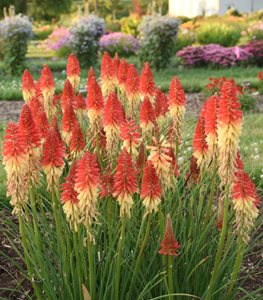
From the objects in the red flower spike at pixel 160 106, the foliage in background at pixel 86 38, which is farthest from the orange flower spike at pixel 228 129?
the foliage in background at pixel 86 38

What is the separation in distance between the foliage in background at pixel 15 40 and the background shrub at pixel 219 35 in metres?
8.03

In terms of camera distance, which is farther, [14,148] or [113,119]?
[113,119]

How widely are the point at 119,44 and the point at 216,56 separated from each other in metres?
4.11

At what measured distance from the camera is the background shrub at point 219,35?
2139 cm

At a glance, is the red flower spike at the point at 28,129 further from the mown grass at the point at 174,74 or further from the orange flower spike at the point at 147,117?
the mown grass at the point at 174,74

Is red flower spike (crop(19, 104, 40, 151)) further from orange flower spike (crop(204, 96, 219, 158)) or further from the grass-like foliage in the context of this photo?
orange flower spike (crop(204, 96, 219, 158))

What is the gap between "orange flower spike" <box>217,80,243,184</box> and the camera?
2377 millimetres

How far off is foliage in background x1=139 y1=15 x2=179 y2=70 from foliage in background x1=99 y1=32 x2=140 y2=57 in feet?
11.1

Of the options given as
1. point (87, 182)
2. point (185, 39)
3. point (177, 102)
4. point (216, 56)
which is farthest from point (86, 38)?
point (87, 182)

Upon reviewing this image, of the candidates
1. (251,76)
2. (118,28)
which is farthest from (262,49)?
(118,28)

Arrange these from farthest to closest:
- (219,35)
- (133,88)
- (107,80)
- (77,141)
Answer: (219,35)
(107,80)
(133,88)
(77,141)

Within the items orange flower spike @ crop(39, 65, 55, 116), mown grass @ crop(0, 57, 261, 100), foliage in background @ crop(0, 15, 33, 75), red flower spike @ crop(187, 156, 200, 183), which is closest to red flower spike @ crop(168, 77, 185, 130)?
red flower spike @ crop(187, 156, 200, 183)

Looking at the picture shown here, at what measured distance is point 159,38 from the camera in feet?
Result: 52.6

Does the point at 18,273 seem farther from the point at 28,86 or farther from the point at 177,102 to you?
the point at 177,102
